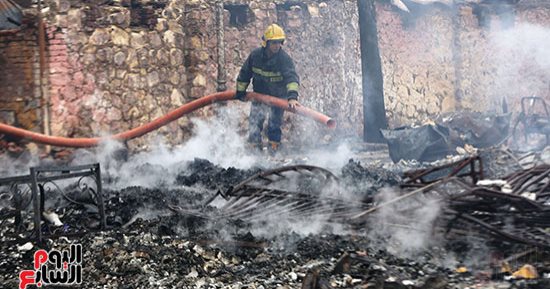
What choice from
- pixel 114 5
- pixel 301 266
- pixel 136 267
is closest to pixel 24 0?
pixel 114 5

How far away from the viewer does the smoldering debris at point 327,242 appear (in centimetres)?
429

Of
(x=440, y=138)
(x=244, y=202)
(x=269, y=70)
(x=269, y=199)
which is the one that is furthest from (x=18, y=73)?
(x=440, y=138)

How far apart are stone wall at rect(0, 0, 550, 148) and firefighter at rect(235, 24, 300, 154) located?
1.16 metres

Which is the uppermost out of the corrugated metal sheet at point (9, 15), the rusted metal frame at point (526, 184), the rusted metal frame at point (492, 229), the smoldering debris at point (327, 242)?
the corrugated metal sheet at point (9, 15)

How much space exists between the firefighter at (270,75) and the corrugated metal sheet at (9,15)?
4.23 m

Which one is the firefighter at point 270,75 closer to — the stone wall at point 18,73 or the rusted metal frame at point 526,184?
the stone wall at point 18,73

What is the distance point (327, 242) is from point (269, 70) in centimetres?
715

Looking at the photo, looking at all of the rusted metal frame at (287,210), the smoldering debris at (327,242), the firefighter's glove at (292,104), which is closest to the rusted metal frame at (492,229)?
the smoldering debris at (327,242)

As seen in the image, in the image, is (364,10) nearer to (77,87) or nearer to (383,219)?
(77,87)

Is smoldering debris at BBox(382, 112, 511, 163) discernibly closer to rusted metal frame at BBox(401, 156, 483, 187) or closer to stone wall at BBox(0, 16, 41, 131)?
rusted metal frame at BBox(401, 156, 483, 187)

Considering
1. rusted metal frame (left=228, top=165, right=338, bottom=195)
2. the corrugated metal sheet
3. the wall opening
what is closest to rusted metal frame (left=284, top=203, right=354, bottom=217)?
rusted metal frame (left=228, top=165, right=338, bottom=195)

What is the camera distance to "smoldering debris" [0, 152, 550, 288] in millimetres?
4293

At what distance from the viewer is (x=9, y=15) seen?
9359 millimetres

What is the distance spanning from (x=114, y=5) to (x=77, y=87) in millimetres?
1909
